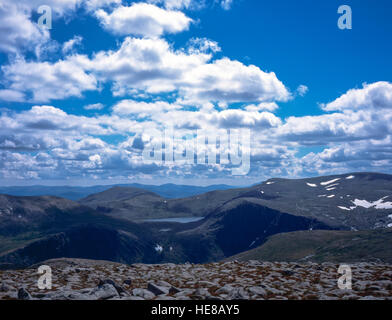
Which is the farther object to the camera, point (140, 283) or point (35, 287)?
Result: point (140, 283)

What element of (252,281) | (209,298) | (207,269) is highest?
(209,298)

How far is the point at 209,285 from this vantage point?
20.6 meters

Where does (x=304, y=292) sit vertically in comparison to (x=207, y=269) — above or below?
above

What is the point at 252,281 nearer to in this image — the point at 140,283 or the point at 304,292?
the point at 304,292

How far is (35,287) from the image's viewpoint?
2106cm

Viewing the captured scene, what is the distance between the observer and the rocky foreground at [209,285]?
57.1 ft

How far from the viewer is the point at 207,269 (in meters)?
29.6

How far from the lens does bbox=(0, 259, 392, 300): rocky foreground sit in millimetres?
17406

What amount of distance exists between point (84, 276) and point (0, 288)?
20.6 ft
